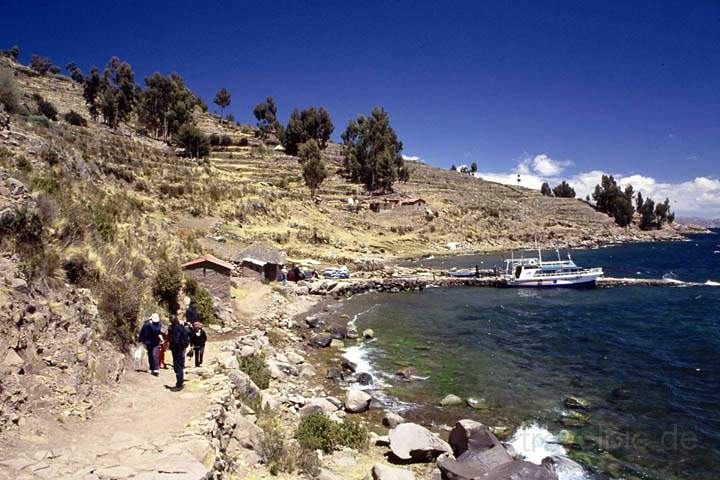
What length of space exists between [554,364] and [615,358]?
403 cm

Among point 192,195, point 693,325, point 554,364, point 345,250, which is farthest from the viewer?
point 345,250

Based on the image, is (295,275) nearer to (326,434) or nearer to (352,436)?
(352,436)

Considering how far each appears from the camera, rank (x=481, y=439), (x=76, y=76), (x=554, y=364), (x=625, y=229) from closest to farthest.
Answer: (x=481, y=439) → (x=554, y=364) → (x=625, y=229) → (x=76, y=76)

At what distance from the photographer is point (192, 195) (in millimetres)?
51188

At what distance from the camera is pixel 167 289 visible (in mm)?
19297

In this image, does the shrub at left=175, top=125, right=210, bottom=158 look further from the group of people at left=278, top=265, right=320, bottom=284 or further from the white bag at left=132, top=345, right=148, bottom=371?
the white bag at left=132, top=345, right=148, bottom=371

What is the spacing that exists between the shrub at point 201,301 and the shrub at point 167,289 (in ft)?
4.50

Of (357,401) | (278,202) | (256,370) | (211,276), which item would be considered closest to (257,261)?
Answer: (211,276)

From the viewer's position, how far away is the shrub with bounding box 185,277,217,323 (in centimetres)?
2116

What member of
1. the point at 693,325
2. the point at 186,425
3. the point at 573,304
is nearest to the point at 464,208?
the point at 573,304

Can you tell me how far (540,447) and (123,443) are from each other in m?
12.5

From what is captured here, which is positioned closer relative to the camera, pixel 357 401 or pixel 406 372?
pixel 357 401

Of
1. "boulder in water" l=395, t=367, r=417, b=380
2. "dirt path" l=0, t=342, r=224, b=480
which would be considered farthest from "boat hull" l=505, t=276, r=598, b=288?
"dirt path" l=0, t=342, r=224, b=480

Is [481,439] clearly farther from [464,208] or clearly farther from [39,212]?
[464,208]
